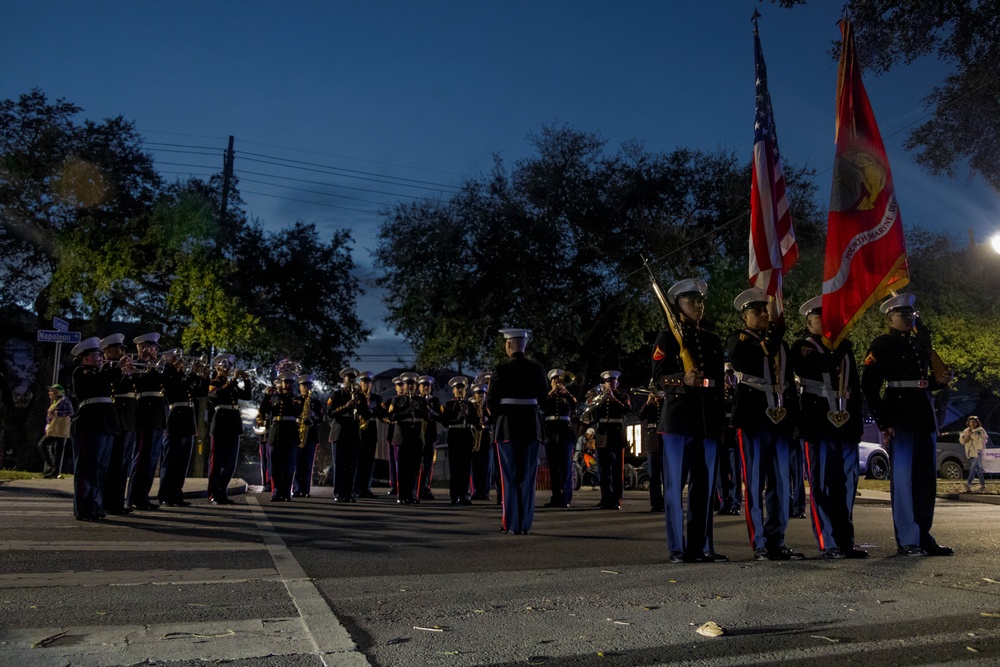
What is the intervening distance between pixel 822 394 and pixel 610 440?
7.22m

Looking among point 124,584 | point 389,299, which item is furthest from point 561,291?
point 124,584

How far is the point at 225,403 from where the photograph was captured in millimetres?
14016

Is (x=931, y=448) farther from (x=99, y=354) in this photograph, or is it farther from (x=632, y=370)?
(x=632, y=370)

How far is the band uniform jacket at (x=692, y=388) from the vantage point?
23.2ft

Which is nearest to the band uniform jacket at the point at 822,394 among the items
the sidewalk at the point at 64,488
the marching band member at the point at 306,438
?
the marching band member at the point at 306,438

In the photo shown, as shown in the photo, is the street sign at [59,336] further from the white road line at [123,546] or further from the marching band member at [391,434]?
the white road line at [123,546]

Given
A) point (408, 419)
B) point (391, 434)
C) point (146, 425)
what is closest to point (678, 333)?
point (146, 425)

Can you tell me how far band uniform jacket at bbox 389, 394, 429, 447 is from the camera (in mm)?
15156

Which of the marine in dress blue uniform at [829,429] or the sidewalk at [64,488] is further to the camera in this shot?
the sidewalk at [64,488]

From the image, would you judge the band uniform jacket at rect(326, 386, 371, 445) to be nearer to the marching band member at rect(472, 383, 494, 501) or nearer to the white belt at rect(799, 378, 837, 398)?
the marching band member at rect(472, 383, 494, 501)

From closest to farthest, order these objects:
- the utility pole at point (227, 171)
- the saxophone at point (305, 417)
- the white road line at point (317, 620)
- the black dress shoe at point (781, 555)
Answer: the white road line at point (317, 620), the black dress shoe at point (781, 555), the saxophone at point (305, 417), the utility pole at point (227, 171)

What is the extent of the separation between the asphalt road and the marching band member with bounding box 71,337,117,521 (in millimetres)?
1302

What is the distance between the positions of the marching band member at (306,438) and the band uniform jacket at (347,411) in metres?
0.27

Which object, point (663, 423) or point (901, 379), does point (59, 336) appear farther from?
point (901, 379)
